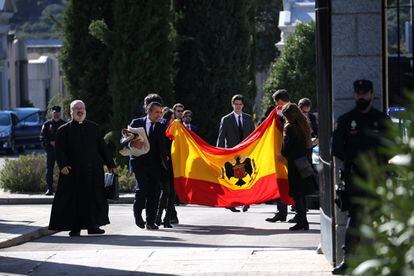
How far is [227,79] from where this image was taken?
32031mm

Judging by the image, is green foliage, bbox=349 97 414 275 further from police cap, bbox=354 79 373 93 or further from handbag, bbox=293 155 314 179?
handbag, bbox=293 155 314 179

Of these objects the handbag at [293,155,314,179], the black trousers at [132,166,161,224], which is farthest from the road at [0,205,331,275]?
the handbag at [293,155,314,179]

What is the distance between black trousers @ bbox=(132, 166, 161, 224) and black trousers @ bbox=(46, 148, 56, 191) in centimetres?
691

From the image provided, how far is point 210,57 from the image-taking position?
1262 inches

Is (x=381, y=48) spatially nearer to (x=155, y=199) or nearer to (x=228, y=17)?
(x=155, y=199)

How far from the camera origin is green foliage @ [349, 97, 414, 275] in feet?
12.0

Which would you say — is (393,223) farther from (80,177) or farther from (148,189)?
(148,189)

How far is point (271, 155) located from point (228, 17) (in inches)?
571

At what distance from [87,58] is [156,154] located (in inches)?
585

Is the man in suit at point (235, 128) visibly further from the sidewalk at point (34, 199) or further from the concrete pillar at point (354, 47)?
the concrete pillar at point (354, 47)

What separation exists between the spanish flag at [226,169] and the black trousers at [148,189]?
161 cm

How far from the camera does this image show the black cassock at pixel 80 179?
15.4 meters

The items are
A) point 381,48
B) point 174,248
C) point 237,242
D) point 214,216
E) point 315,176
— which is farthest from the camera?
point 214,216

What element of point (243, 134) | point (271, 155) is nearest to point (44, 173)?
point (243, 134)
